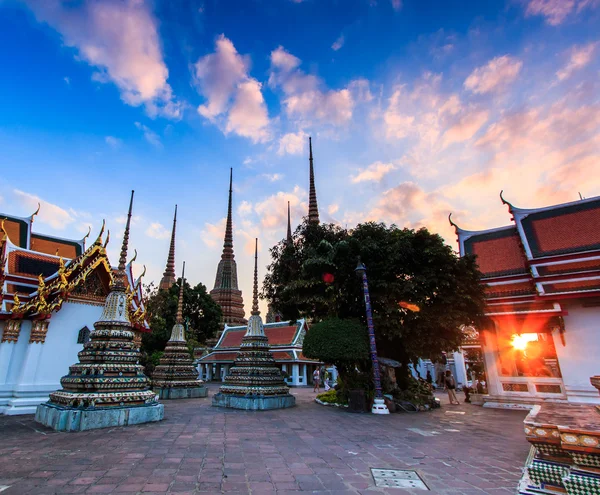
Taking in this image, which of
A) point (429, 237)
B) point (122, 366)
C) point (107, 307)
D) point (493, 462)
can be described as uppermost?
point (429, 237)

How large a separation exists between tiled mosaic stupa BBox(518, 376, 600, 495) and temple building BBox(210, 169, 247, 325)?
49.1 m

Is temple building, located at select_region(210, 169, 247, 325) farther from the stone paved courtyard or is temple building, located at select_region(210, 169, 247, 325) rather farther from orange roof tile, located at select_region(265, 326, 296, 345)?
the stone paved courtyard

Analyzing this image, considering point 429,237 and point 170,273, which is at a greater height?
point 170,273

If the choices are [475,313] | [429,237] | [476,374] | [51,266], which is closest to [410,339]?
[475,313]

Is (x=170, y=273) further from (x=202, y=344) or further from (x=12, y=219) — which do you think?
(x=12, y=219)

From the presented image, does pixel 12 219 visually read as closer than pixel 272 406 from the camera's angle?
No

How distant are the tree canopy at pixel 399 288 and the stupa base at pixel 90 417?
23.9 ft

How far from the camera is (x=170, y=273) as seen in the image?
57.9m

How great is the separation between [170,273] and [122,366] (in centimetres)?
5213

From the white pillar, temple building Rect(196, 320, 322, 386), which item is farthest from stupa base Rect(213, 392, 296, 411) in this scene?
the white pillar

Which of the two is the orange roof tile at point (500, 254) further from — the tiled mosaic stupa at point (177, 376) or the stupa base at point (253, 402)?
the tiled mosaic stupa at point (177, 376)

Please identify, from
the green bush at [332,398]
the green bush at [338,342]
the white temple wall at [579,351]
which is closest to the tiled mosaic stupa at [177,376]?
the green bush at [332,398]

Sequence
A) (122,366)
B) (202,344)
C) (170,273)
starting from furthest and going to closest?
(170,273) → (202,344) → (122,366)

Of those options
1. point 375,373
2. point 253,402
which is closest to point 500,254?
point 375,373
